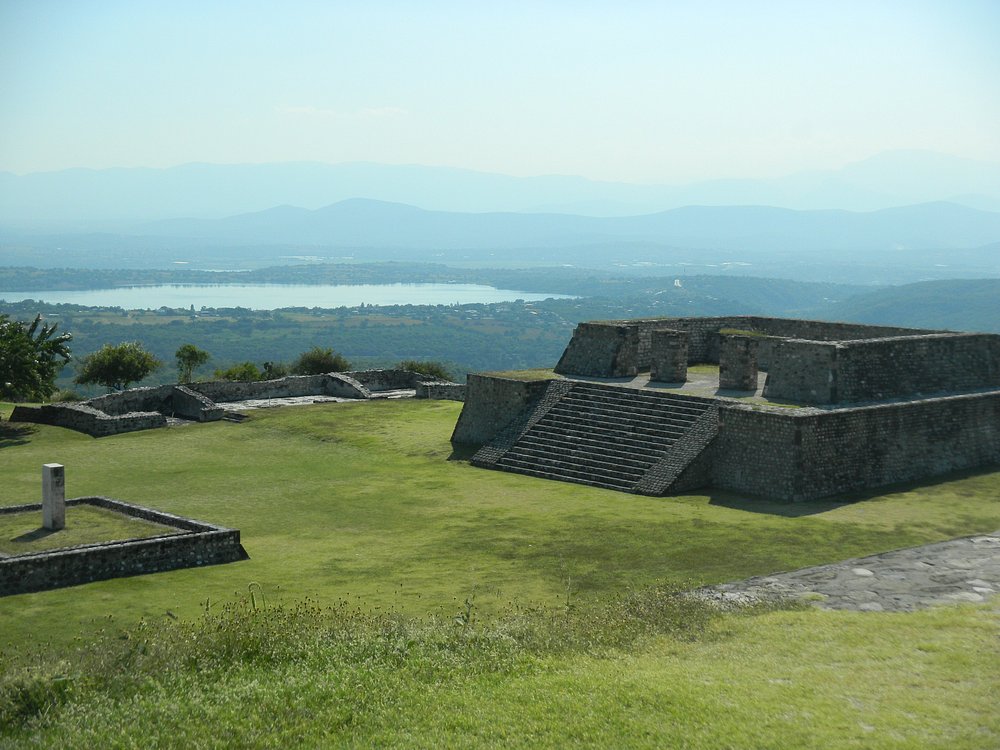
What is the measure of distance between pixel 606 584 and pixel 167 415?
Answer: 19943mm

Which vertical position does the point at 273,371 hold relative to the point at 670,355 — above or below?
below

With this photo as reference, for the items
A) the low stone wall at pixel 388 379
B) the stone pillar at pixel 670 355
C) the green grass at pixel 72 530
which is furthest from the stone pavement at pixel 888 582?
the low stone wall at pixel 388 379

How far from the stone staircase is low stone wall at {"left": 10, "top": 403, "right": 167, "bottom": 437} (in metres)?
9.91

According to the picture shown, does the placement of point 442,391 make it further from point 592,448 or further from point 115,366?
point 115,366

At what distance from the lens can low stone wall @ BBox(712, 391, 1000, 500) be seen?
67.1 ft

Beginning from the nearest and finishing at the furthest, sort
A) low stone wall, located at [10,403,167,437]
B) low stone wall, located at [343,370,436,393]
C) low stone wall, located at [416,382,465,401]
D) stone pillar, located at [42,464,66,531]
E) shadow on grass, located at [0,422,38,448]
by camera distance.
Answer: stone pillar, located at [42,464,66,531], shadow on grass, located at [0,422,38,448], low stone wall, located at [10,403,167,437], low stone wall, located at [416,382,465,401], low stone wall, located at [343,370,436,393]

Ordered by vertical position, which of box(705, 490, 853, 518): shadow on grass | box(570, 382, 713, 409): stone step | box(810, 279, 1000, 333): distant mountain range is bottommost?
box(705, 490, 853, 518): shadow on grass

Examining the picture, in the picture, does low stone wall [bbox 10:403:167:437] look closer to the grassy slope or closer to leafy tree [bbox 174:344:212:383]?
the grassy slope

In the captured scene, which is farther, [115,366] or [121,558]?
[115,366]

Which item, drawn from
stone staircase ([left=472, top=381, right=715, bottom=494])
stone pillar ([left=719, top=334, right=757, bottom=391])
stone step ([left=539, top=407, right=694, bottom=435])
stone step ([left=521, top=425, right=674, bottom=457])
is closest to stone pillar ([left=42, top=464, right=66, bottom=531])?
stone staircase ([left=472, top=381, right=715, bottom=494])

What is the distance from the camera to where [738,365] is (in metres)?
24.3

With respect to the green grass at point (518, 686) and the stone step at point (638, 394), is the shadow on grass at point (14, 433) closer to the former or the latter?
the stone step at point (638, 394)

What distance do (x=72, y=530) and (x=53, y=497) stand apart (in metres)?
0.57

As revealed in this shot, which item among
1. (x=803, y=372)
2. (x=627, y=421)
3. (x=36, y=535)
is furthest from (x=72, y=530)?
(x=803, y=372)
